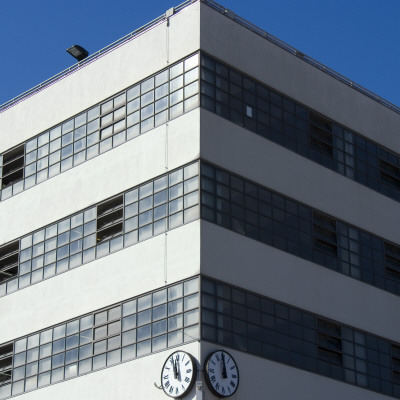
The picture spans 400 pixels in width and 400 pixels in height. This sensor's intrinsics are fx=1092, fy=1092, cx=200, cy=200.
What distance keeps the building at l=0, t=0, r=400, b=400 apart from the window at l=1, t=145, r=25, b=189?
12 centimetres

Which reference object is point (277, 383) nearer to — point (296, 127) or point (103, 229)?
point (103, 229)

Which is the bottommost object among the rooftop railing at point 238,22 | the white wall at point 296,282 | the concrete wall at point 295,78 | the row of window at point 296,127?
the white wall at point 296,282

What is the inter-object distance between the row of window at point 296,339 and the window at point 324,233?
3.14 meters

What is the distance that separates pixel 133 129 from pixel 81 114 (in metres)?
3.64

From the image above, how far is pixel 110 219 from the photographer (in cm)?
4253

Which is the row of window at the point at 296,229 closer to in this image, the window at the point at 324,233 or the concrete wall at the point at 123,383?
the window at the point at 324,233

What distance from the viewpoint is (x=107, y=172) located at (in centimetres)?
4303

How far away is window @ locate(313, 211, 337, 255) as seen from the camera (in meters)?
43.3

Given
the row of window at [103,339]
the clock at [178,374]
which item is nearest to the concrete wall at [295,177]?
the row of window at [103,339]

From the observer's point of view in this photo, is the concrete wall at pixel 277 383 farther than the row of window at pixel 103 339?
No

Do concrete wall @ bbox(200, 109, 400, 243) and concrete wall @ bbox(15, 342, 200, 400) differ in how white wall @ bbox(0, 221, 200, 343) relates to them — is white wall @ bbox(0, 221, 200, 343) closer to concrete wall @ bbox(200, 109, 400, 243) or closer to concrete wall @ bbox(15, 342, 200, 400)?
concrete wall @ bbox(15, 342, 200, 400)

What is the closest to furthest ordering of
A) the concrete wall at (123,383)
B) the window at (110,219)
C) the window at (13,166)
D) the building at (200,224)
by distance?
the concrete wall at (123,383), the building at (200,224), the window at (110,219), the window at (13,166)

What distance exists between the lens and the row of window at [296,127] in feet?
135

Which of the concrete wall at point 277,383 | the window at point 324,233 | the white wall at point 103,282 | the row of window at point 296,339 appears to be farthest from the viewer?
the window at point 324,233
